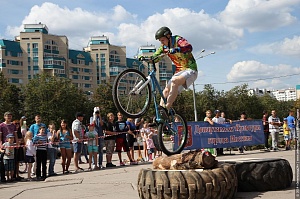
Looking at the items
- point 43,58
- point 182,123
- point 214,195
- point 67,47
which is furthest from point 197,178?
point 67,47

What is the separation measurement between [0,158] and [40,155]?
1.24 meters

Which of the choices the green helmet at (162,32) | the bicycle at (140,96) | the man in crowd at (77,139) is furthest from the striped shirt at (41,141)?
the green helmet at (162,32)

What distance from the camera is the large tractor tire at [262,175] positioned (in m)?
8.27

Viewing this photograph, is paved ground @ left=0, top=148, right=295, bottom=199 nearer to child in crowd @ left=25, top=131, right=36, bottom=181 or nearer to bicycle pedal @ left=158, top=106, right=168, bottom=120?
child in crowd @ left=25, top=131, right=36, bottom=181

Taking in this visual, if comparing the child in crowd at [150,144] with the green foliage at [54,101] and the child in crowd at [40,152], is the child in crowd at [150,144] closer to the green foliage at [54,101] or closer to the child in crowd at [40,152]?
the child in crowd at [40,152]

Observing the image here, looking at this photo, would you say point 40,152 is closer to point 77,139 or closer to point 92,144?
point 77,139

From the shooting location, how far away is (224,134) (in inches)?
649

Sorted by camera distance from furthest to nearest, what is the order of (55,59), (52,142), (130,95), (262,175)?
(55,59) → (52,142) → (262,175) → (130,95)

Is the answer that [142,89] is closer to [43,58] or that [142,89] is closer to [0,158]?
[0,158]

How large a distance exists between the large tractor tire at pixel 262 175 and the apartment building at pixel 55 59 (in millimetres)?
76473

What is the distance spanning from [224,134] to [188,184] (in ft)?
32.5

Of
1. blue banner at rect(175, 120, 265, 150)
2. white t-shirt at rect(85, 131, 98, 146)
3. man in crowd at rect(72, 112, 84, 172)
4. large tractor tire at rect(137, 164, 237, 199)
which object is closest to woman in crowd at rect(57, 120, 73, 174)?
man in crowd at rect(72, 112, 84, 172)

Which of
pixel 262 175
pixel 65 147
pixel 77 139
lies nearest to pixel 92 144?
pixel 77 139

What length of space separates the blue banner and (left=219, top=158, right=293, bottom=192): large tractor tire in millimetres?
6830
